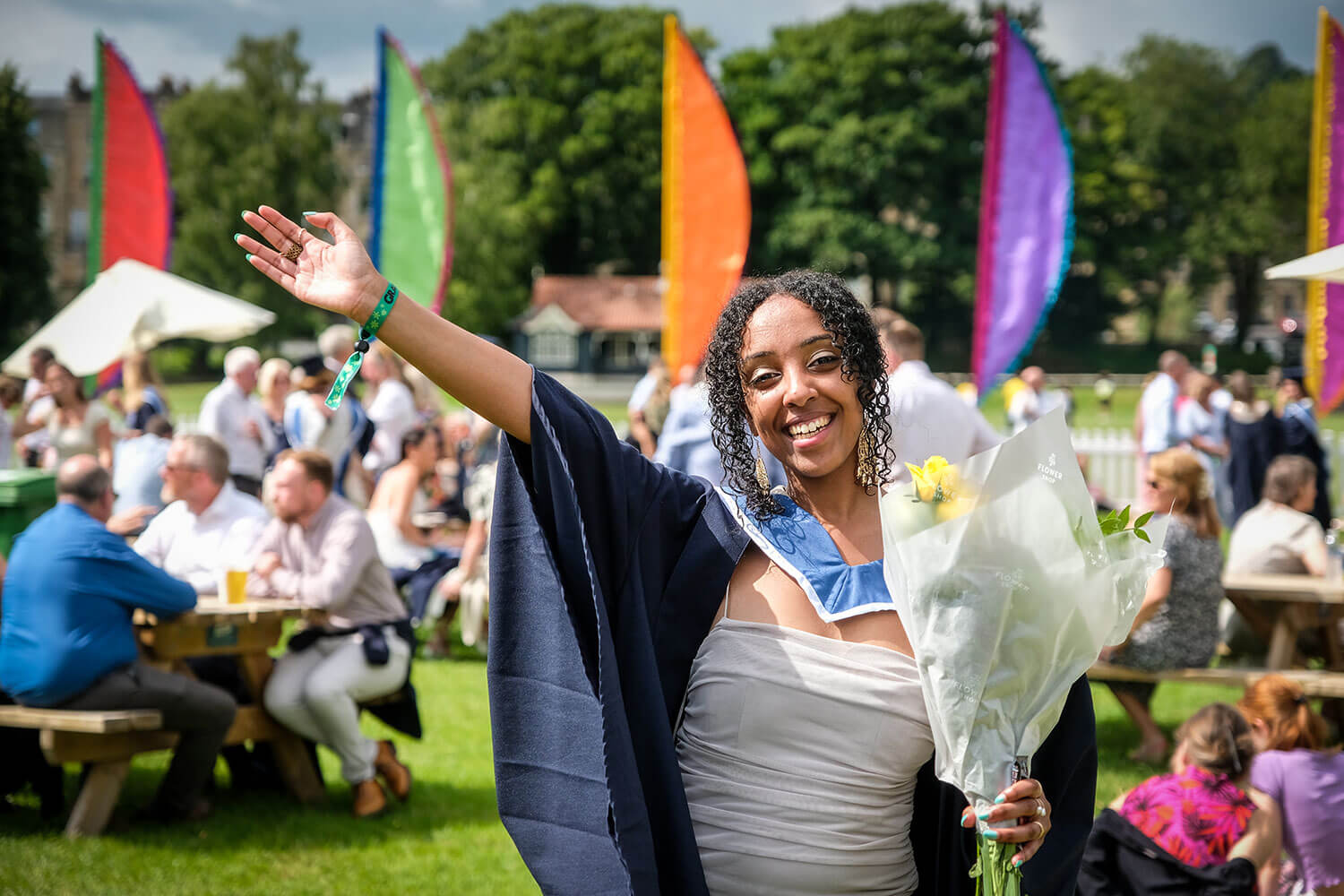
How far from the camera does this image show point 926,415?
6.03m

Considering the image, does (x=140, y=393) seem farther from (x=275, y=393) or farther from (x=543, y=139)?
(x=543, y=139)

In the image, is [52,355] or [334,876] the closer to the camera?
[334,876]

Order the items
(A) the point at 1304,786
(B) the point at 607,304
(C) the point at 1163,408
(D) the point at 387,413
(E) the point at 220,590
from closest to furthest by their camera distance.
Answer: (A) the point at 1304,786
(E) the point at 220,590
(D) the point at 387,413
(C) the point at 1163,408
(B) the point at 607,304

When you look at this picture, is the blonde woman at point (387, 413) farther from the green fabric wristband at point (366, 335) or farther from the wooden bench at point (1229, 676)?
the green fabric wristband at point (366, 335)

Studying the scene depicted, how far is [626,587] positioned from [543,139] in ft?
167

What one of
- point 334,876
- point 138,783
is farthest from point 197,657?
point 334,876

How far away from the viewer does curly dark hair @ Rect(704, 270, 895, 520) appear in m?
2.37

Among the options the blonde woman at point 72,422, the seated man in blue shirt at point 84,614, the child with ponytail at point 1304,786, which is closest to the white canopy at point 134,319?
the blonde woman at point 72,422

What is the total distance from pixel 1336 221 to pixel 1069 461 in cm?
971

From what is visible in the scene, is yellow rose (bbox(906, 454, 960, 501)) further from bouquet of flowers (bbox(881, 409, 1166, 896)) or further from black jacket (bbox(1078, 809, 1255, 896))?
black jacket (bbox(1078, 809, 1255, 896))

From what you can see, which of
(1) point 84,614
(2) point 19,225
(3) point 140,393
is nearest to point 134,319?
(3) point 140,393

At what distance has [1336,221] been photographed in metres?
10.3

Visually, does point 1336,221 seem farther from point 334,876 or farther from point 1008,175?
point 334,876

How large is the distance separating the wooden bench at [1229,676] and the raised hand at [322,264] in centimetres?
483
